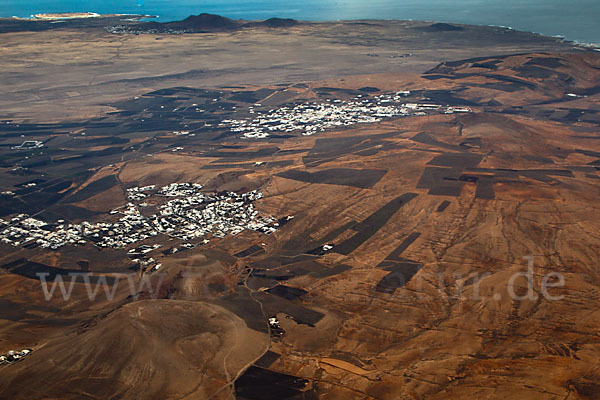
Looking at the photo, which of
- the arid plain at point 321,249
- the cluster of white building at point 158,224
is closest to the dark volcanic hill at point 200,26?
the arid plain at point 321,249

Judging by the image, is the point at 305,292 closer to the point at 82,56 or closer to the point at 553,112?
the point at 553,112

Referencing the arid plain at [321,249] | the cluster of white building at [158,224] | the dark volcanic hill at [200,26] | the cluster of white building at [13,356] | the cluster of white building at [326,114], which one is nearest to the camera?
the arid plain at [321,249]

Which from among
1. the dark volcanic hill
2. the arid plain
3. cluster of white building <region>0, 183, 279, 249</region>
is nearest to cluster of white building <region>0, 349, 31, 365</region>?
the arid plain

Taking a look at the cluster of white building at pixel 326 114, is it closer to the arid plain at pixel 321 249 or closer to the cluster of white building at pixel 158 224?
the arid plain at pixel 321 249

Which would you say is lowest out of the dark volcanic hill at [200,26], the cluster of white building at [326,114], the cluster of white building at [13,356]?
the cluster of white building at [13,356]

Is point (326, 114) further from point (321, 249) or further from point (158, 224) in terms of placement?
point (321, 249)

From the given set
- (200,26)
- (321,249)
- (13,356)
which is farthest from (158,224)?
(200,26)

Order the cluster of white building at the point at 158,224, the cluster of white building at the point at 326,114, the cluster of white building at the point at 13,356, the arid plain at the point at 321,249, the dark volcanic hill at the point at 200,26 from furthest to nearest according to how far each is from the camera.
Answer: the dark volcanic hill at the point at 200,26 → the cluster of white building at the point at 326,114 → the cluster of white building at the point at 158,224 → the cluster of white building at the point at 13,356 → the arid plain at the point at 321,249

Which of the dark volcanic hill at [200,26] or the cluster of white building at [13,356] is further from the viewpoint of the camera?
Answer: the dark volcanic hill at [200,26]
